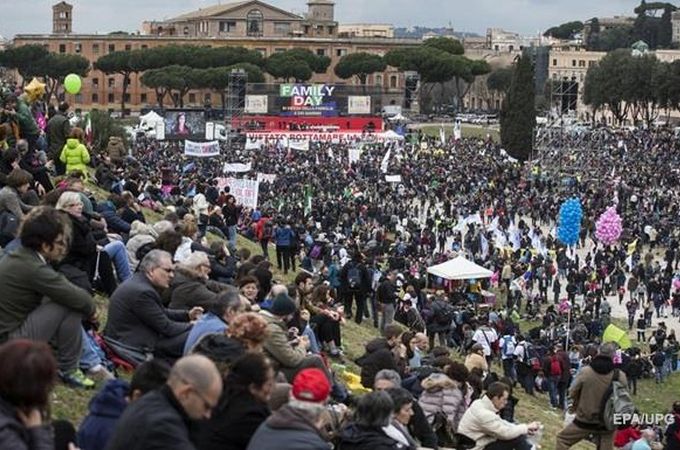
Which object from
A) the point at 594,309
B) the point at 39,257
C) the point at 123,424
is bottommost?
the point at 594,309

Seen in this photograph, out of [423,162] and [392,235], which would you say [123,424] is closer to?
[392,235]

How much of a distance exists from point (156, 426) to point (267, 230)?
18.8 meters

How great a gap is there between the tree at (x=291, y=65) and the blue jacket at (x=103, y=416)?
102m

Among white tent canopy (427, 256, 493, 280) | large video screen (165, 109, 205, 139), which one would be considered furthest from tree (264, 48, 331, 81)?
white tent canopy (427, 256, 493, 280)

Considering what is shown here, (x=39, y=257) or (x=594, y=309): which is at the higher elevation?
(x=39, y=257)

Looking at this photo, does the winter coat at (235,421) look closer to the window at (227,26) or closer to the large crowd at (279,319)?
the large crowd at (279,319)

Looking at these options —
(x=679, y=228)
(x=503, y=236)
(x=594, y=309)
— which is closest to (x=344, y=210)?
(x=503, y=236)

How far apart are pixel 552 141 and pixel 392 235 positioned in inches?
759

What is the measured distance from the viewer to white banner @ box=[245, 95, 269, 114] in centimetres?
7556

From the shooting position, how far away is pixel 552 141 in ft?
188

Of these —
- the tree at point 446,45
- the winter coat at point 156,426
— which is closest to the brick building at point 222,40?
the tree at point 446,45

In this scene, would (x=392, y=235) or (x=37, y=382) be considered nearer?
(x=37, y=382)

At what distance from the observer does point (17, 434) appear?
16.4 ft

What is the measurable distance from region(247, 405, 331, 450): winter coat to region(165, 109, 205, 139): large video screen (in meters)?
56.9
